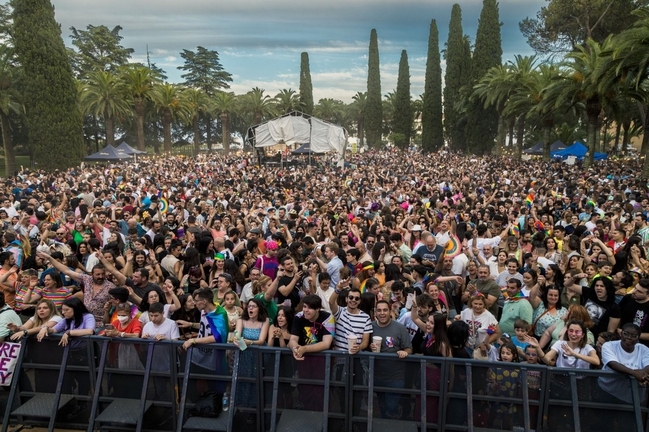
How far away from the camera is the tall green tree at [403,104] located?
6294cm

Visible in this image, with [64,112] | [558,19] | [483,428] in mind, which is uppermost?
[558,19]

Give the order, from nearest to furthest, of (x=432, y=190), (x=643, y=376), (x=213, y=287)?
1. (x=643, y=376)
2. (x=213, y=287)
3. (x=432, y=190)

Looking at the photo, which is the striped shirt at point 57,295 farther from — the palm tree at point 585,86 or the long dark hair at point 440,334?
the palm tree at point 585,86

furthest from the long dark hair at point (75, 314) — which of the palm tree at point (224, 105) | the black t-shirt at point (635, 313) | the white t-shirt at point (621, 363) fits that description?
the palm tree at point (224, 105)

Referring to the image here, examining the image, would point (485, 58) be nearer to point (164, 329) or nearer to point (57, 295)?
point (57, 295)

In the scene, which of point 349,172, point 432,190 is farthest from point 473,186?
point 349,172

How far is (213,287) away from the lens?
6.38 metres

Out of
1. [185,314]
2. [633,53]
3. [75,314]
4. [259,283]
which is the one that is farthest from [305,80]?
[75,314]

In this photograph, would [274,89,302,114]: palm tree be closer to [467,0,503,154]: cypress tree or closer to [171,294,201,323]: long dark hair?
[467,0,503,154]: cypress tree

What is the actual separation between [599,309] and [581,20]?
42951 millimetres

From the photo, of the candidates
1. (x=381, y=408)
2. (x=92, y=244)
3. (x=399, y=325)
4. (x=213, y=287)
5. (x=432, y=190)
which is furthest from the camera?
(x=432, y=190)

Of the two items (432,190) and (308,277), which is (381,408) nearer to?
(308,277)

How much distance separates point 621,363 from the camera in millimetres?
4273

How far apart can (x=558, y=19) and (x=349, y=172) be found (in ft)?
91.7
